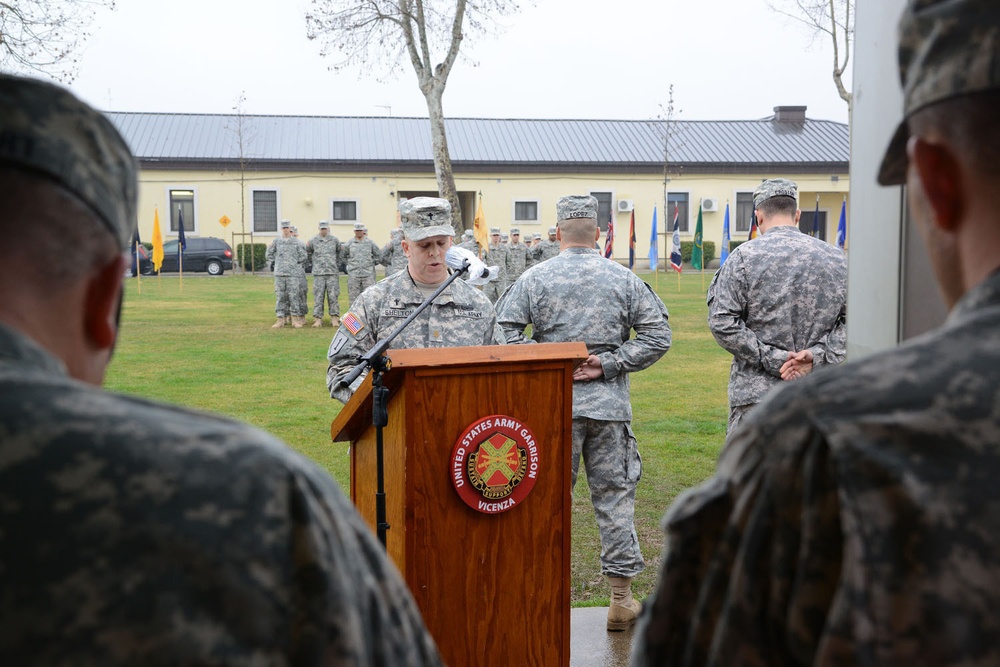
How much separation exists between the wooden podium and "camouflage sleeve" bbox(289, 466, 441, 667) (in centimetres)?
249

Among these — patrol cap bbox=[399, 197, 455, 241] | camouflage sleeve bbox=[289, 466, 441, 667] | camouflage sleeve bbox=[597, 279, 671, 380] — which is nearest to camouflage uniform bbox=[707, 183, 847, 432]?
camouflage sleeve bbox=[597, 279, 671, 380]

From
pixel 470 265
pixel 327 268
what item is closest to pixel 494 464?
pixel 470 265

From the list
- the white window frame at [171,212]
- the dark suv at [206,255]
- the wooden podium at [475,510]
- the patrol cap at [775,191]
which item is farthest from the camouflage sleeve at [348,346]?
the white window frame at [171,212]

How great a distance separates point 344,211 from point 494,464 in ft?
138

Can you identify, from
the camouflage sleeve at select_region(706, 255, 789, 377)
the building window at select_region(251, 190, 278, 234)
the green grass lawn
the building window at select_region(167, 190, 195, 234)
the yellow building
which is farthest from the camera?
the building window at select_region(251, 190, 278, 234)

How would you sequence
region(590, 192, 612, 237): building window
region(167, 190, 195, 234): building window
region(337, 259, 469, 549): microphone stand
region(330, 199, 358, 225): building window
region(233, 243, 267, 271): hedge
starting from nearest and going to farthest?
region(337, 259, 469, 549): microphone stand < region(233, 243, 267, 271): hedge < region(167, 190, 195, 234): building window < region(330, 199, 358, 225): building window < region(590, 192, 612, 237): building window

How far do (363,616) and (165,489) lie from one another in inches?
11.6

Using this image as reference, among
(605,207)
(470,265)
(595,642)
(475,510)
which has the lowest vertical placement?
(595,642)

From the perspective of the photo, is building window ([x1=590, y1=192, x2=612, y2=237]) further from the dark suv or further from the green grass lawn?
the green grass lawn

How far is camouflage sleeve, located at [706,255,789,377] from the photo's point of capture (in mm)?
5621

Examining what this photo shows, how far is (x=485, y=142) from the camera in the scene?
47.8 metres

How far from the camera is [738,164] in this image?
47688mm

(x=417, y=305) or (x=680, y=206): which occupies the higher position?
(x=680, y=206)

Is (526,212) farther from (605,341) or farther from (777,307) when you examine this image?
(605,341)
